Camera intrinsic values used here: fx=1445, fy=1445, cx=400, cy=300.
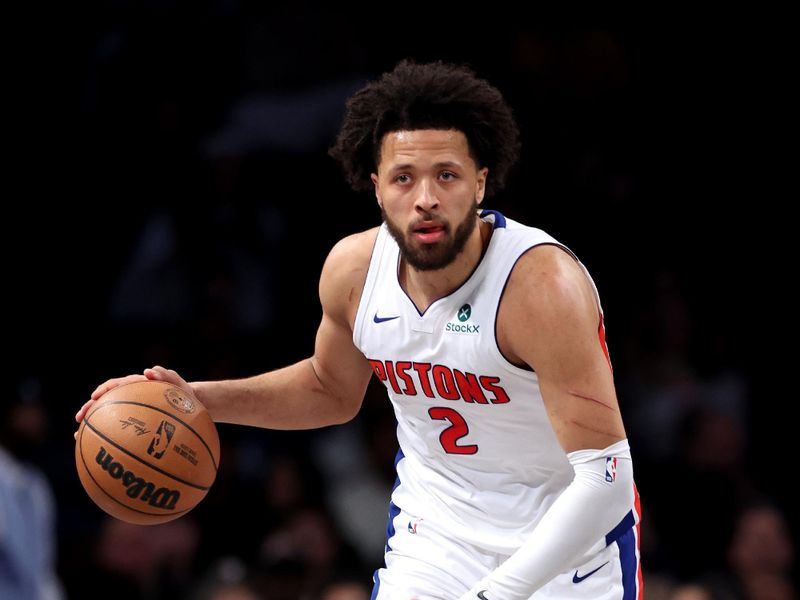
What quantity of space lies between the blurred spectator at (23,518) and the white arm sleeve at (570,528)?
3895 millimetres

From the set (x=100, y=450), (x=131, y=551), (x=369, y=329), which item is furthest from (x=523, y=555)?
(x=131, y=551)

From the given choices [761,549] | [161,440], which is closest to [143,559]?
[761,549]

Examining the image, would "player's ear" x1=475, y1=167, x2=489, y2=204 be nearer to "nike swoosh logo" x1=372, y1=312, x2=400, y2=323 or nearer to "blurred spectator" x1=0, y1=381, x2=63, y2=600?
"nike swoosh logo" x1=372, y1=312, x2=400, y2=323

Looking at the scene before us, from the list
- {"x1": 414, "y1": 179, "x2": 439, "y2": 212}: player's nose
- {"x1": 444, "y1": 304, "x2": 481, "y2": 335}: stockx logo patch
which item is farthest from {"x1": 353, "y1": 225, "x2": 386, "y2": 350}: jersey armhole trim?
{"x1": 414, "y1": 179, "x2": 439, "y2": 212}: player's nose

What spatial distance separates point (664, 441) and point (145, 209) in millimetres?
3300

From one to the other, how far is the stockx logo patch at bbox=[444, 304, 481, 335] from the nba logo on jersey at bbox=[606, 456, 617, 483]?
1.84ft

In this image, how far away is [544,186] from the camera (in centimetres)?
823

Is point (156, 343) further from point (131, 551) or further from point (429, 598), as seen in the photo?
point (429, 598)

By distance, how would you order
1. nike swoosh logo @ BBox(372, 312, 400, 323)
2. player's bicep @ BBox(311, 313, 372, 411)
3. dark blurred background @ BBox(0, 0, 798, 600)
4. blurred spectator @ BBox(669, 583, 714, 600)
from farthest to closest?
dark blurred background @ BBox(0, 0, 798, 600) < blurred spectator @ BBox(669, 583, 714, 600) < player's bicep @ BBox(311, 313, 372, 411) < nike swoosh logo @ BBox(372, 312, 400, 323)

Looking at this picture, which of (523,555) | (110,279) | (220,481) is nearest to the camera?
(523,555)

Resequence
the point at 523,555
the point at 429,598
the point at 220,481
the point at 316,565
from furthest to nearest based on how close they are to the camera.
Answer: the point at 220,481, the point at 316,565, the point at 429,598, the point at 523,555

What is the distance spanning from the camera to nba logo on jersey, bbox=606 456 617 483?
12.5 ft

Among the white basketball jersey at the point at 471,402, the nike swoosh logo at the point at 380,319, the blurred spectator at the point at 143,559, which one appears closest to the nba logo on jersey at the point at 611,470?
the white basketball jersey at the point at 471,402

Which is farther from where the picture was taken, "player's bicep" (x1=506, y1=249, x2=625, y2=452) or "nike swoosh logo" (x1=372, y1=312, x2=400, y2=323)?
"nike swoosh logo" (x1=372, y1=312, x2=400, y2=323)
